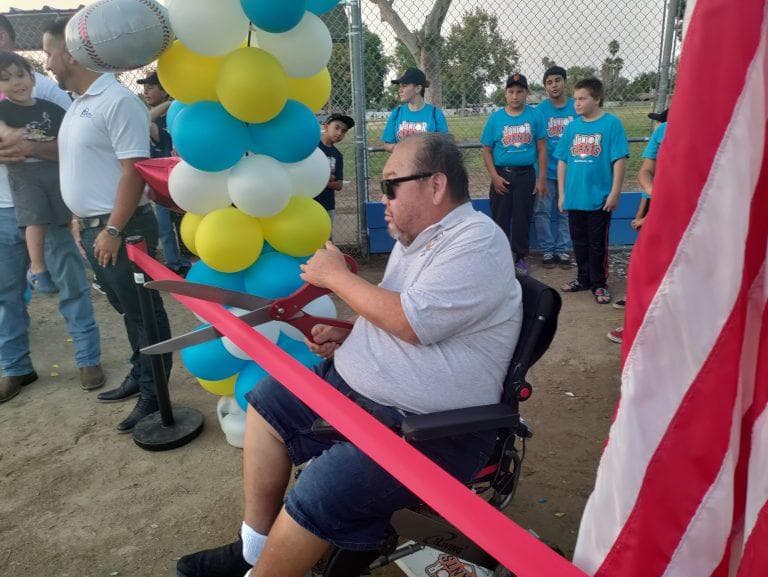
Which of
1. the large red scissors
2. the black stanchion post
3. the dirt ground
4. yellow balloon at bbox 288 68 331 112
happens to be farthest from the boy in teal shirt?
the large red scissors

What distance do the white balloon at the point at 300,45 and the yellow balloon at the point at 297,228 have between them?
60 cm

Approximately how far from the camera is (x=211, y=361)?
2678 millimetres

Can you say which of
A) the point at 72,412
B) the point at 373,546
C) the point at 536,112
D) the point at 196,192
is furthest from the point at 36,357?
the point at 536,112

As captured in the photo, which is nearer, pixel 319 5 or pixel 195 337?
pixel 195 337

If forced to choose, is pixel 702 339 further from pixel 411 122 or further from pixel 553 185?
pixel 553 185

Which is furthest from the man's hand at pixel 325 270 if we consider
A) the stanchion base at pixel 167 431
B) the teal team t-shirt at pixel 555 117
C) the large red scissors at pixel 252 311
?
the teal team t-shirt at pixel 555 117

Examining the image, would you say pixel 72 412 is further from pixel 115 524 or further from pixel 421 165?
pixel 421 165

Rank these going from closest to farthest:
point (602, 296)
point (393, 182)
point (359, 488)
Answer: point (359, 488), point (393, 182), point (602, 296)

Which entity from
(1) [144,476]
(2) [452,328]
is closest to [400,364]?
(2) [452,328]

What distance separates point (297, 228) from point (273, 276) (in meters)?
0.25

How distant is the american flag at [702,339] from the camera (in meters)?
0.85

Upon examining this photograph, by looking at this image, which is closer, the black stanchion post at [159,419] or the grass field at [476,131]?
the black stanchion post at [159,419]

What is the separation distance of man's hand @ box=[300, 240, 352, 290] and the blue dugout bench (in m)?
4.12

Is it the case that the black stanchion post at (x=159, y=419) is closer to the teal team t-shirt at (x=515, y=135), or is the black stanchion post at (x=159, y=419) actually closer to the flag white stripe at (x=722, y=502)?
the flag white stripe at (x=722, y=502)
